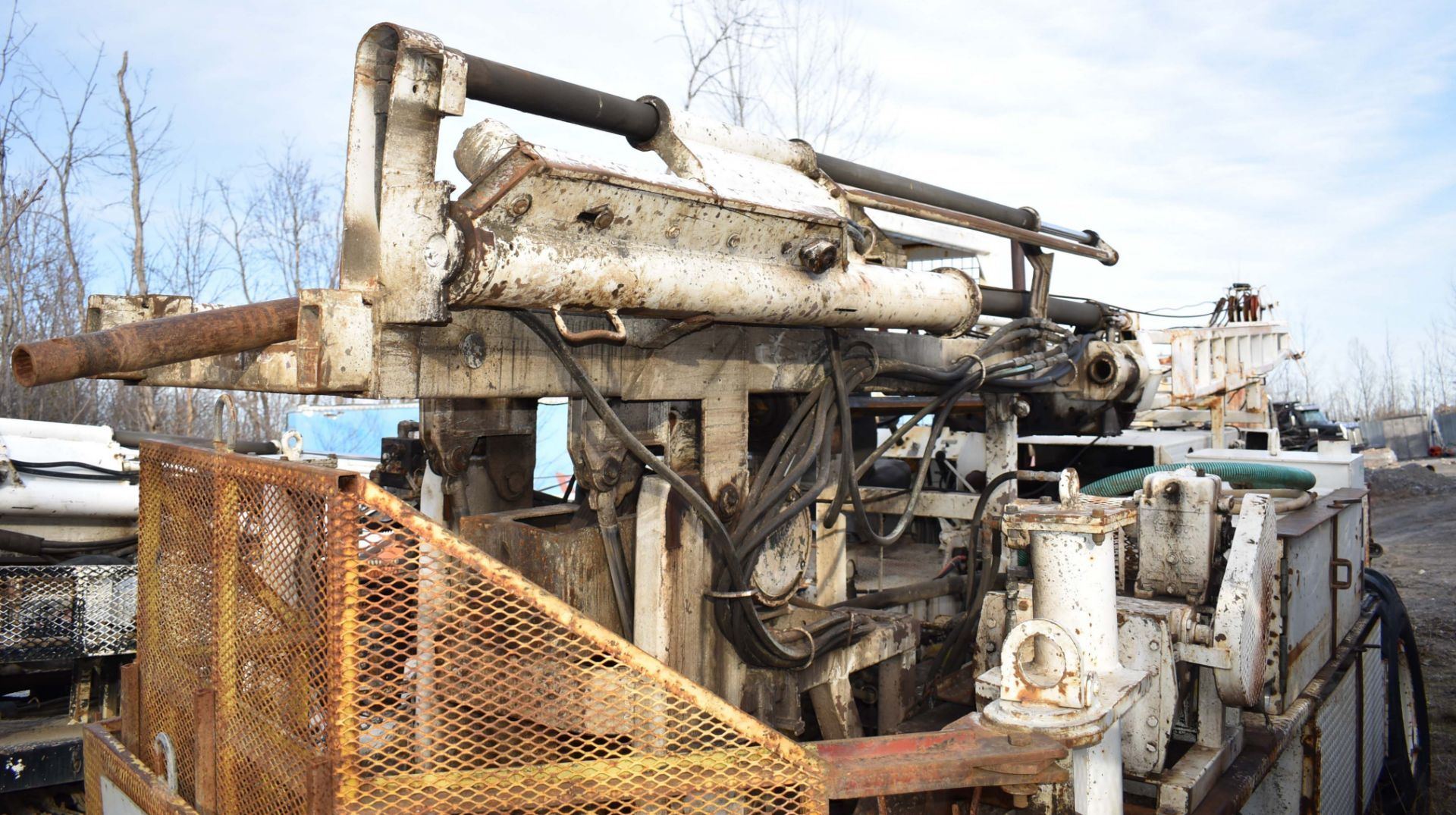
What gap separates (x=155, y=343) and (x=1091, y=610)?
2147 mm

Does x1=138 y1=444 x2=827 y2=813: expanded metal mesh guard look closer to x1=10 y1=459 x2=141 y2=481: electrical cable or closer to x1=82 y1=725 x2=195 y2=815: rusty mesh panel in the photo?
x1=82 y1=725 x2=195 y2=815: rusty mesh panel

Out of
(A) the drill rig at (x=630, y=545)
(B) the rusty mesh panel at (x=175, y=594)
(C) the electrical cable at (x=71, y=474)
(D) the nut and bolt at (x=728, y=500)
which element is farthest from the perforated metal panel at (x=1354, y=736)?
(C) the electrical cable at (x=71, y=474)

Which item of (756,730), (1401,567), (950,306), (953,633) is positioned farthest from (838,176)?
(1401,567)

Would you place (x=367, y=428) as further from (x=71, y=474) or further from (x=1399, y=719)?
(x=1399, y=719)

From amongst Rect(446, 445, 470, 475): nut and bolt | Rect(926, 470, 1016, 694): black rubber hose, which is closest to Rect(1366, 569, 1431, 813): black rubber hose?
Rect(926, 470, 1016, 694): black rubber hose

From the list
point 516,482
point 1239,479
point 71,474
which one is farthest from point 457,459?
point 1239,479

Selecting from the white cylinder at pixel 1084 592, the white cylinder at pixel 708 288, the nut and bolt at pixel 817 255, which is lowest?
the white cylinder at pixel 1084 592

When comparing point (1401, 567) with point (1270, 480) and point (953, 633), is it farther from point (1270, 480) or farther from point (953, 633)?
point (953, 633)

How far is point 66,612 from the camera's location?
A: 4.05 metres

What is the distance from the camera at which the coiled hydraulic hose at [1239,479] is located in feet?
17.0

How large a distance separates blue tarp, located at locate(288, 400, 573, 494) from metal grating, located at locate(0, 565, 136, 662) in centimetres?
1002

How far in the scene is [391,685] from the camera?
190cm

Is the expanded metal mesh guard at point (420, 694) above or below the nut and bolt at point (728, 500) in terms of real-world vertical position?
below

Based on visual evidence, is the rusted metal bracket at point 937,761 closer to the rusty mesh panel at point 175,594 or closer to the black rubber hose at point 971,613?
the rusty mesh panel at point 175,594
